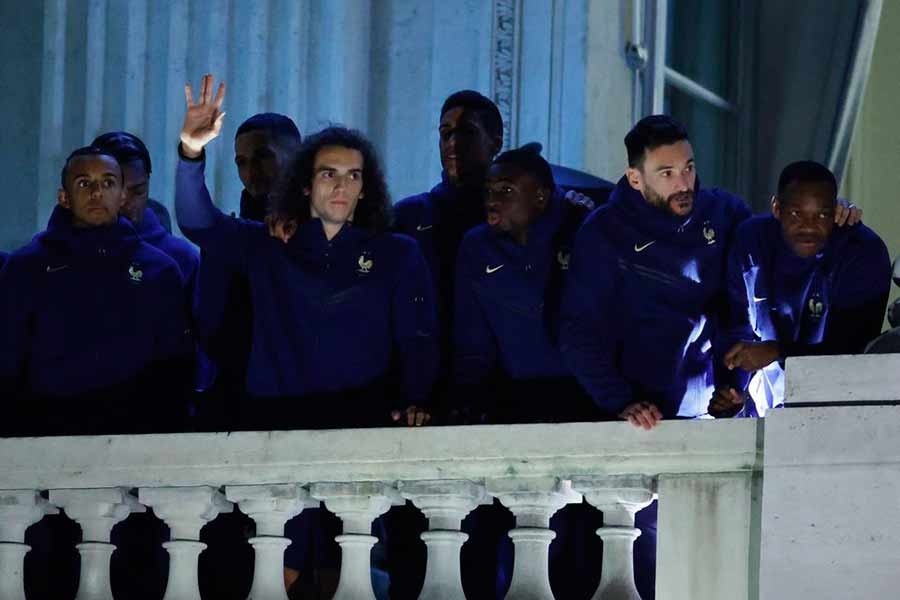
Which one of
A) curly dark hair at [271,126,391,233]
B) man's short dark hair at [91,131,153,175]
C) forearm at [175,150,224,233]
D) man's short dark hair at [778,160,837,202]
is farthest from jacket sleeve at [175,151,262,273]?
man's short dark hair at [778,160,837,202]

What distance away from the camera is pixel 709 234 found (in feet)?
23.9

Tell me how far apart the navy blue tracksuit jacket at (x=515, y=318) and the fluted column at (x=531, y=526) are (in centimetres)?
82

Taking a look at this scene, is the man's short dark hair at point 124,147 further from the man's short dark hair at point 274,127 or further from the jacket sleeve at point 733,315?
the jacket sleeve at point 733,315

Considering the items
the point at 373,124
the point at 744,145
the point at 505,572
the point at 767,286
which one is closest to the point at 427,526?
the point at 505,572

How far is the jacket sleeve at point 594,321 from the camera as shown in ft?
22.5

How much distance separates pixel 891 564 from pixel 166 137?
4.66 meters

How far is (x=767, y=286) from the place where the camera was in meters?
7.35

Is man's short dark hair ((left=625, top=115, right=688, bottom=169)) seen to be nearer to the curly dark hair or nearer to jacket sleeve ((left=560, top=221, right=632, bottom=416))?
jacket sleeve ((left=560, top=221, right=632, bottom=416))

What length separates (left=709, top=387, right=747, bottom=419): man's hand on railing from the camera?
23.0 ft

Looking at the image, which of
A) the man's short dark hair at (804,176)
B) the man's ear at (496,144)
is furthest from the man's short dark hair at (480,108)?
the man's short dark hair at (804,176)

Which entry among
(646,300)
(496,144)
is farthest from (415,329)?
(496,144)

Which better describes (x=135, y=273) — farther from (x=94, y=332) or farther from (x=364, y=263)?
(x=364, y=263)

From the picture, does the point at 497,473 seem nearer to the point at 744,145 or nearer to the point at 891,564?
the point at 891,564

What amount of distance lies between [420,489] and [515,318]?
1.02 metres
